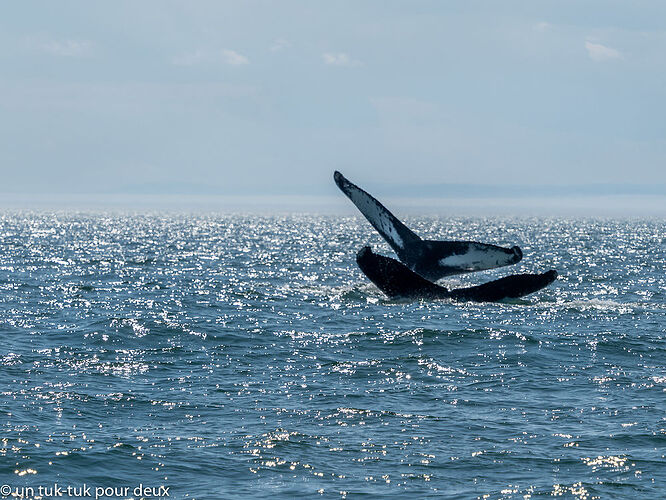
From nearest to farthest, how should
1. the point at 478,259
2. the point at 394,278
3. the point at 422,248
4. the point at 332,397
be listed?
the point at 332,397 → the point at 394,278 → the point at 478,259 → the point at 422,248

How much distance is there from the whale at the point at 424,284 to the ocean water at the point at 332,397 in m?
0.60

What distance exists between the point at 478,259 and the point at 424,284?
81.7 inches

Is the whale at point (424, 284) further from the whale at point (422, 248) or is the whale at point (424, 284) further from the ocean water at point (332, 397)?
the whale at point (422, 248)

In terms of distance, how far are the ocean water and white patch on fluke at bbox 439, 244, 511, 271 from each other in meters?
1.48

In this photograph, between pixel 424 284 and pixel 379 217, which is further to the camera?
pixel 379 217

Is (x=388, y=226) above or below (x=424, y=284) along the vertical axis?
above

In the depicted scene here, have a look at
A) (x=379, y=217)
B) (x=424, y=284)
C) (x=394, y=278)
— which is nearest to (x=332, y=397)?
(x=394, y=278)

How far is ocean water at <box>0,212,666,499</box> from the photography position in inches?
544

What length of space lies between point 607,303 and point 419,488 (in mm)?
23425

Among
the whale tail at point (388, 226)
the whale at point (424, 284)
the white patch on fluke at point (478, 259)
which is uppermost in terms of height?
the whale tail at point (388, 226)

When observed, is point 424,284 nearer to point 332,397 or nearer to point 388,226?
point 388,226

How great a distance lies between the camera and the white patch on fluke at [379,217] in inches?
1378

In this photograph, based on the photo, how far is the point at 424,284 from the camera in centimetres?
3400

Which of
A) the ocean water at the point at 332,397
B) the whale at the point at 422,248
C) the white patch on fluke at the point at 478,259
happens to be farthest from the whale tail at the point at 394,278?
the white patch on fluke at the point at 478,259
